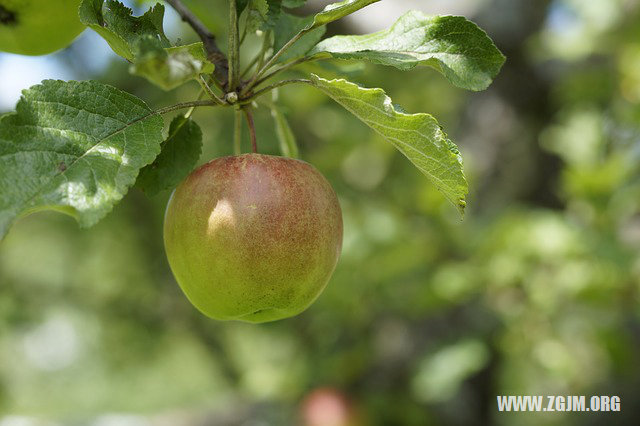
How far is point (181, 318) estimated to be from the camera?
15.0ft

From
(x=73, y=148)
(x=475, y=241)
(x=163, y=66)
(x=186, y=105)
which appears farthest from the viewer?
(x=475, y=241)

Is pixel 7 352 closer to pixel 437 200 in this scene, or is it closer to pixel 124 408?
pixel 124 408

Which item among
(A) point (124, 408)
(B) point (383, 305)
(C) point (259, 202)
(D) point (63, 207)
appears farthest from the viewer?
(A) point (124, 408)

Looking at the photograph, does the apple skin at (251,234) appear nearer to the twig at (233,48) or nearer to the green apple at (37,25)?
the twig at (233,48)

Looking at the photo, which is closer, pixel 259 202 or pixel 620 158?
pixel 259 202

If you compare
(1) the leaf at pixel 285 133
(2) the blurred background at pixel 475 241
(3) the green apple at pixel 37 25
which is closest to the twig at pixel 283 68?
(1) the leaf at pixel 285 133

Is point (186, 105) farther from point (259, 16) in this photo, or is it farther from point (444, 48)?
point (444, 48)

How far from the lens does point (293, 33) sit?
2.84 feet

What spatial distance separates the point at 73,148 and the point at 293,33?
0.36 meters

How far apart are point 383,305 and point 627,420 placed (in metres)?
1.21

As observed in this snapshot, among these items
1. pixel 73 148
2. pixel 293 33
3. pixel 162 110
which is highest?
pixel 293 33

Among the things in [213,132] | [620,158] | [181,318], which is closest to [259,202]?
[620,158]

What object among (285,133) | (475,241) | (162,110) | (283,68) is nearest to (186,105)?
(162,110)

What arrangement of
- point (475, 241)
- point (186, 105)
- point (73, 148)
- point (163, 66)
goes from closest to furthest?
point (163, 66) → point (73, 148) → point (186, 105) → point (475, 241)
